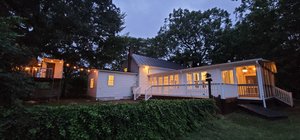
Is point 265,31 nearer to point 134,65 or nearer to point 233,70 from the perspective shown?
point 233,70

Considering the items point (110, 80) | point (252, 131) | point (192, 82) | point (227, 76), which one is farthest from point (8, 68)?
point (227, 76)

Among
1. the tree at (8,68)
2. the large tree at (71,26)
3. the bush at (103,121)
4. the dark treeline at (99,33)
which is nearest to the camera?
the bush at (103,121)

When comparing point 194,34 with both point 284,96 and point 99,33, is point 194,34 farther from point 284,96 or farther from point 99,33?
point 99,33

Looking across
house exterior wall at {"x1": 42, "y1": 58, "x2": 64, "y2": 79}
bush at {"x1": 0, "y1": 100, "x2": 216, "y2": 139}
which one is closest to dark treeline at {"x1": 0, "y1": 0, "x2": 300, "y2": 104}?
house exterior wall at {"x1": 42, "y1": 58, "x2": 64, "y2": 79}

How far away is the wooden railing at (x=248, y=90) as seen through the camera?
9.44 m

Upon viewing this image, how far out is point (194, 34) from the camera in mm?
24234

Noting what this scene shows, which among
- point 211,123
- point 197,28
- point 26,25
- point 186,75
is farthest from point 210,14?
point 26,25

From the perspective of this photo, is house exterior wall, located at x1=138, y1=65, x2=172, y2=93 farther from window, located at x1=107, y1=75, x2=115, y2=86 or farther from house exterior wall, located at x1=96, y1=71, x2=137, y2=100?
window, located at x1=107, y1=75, x2=115, y2=86

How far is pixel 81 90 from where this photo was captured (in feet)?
57.7

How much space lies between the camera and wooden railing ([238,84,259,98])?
944 cm

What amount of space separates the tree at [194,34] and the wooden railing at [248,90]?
1441cm

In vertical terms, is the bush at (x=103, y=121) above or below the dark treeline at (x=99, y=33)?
below

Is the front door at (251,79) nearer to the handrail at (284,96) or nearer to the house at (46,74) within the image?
the handrail at (284,96)

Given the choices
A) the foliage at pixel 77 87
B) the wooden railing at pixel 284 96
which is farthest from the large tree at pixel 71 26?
the wooden railing at pixel 284 96
